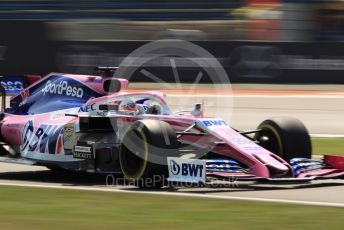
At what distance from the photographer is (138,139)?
914cm

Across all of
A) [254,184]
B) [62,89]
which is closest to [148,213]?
[254,184]

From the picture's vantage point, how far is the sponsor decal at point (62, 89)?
10.9m

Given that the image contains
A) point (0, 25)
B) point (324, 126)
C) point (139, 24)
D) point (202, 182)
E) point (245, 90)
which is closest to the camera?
point (202, 182)

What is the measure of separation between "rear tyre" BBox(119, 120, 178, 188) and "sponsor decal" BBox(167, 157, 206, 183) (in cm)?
13

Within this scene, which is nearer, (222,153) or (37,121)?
(222,153)

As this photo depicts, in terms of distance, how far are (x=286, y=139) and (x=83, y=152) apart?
7.83 feet

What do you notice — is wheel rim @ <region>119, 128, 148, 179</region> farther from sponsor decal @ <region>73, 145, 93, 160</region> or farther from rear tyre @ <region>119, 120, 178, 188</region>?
sponsor decal @ <region>73, 145, 93, 160</region>

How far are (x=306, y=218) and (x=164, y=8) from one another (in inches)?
1026

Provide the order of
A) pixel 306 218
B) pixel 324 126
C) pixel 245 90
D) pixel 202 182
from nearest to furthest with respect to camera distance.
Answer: pixel 306 218
pixel 202 182
pixel 324 126
pixel 245 90

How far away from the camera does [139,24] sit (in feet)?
104

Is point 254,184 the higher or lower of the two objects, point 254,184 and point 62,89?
the lower

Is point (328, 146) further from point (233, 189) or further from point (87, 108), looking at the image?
point (233, 189)

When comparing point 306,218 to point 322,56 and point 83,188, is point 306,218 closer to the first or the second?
point 83,188

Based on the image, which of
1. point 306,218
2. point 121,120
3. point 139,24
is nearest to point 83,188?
point 121,120
